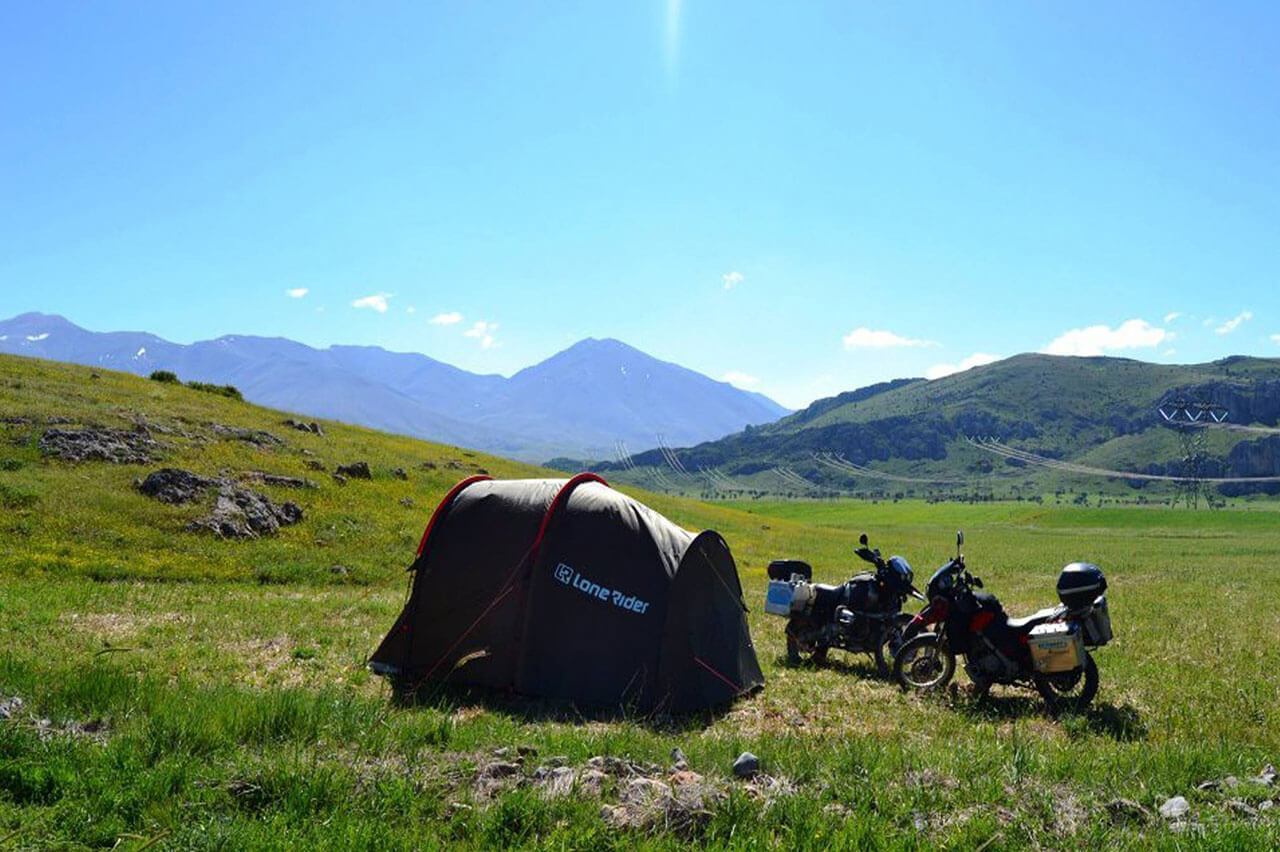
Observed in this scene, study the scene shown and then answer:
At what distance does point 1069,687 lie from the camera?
37.6 feet

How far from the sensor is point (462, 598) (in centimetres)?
1194

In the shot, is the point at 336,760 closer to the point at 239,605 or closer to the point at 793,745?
the point at 793,745

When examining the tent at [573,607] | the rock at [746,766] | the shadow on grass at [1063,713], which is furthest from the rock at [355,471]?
the rock at [746,766]

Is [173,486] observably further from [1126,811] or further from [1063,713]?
[1126,811]

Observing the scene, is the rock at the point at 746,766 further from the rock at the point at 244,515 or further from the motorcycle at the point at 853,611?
the rock at the point at 244,515

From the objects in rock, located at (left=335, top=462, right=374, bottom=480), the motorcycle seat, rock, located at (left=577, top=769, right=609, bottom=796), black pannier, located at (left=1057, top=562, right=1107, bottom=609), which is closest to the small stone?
rock, located at (left=577, top=769, right=609, bottom=796)

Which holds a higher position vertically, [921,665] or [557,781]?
[557,781]

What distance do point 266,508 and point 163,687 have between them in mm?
19184

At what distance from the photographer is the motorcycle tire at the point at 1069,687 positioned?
11.2m

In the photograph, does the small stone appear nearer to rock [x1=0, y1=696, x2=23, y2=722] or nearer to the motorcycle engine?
the motorcycle engine

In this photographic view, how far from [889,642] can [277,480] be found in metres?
25.6

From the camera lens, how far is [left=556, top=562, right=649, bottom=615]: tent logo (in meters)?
11.1

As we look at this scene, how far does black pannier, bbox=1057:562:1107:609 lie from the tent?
15.6 ft

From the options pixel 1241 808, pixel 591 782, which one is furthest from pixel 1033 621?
pixel 591 782
